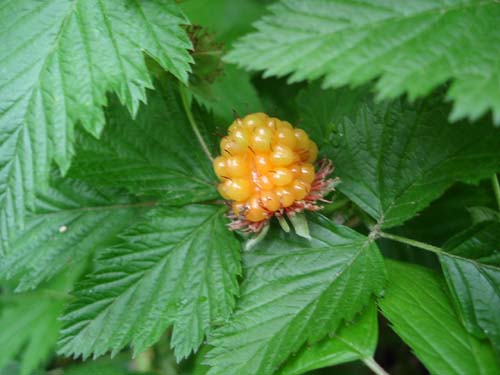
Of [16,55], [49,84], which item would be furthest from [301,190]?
[16,55]

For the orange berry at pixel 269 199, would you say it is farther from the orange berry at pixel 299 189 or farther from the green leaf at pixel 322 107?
the green leaf at pixel 322 107

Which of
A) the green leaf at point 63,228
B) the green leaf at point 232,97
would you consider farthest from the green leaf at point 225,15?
the green leaf at point 63,228

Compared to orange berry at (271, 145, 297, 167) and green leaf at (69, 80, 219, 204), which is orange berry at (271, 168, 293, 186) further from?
green leaf at (69, 80, 219, 204)

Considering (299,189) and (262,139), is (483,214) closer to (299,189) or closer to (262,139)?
(299,189)

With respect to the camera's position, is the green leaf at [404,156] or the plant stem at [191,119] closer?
the green leaf at [404,156]

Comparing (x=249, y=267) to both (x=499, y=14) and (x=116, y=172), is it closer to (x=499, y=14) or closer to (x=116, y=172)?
(x=116, y=172)

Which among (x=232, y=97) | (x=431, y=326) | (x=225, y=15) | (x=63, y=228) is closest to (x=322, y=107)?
(x=232, y=97)
